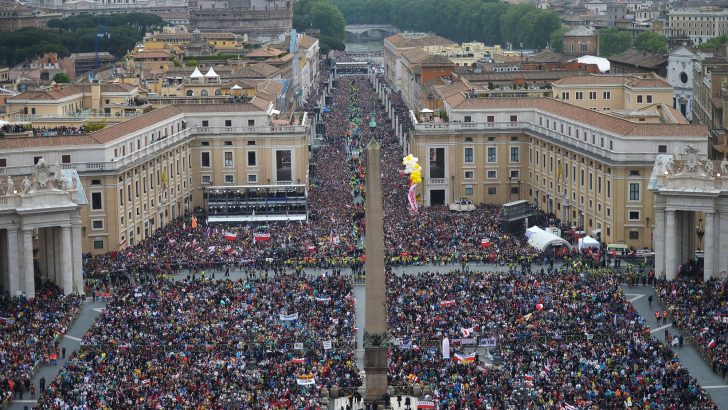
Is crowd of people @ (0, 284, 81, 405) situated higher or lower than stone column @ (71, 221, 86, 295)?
lower

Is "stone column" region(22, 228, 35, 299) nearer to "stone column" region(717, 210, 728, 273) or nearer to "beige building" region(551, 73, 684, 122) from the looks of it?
"stone column" region(717, 210, 728, 273)

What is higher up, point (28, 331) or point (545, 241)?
point (545, 241)

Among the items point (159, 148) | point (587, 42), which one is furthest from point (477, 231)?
point (587, 42)

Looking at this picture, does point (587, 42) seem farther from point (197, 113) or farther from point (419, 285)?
point (419, 285)

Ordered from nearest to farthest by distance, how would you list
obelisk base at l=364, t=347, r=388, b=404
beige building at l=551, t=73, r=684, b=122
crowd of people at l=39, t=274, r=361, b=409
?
obelisk base at l=364, t=347, r=388, b=404
crowd of people at l=39, t=274, r=361, b=409
beige building at l=551, t=73, r=684, b=122

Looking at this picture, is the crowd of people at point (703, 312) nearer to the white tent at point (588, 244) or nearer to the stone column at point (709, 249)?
the stone column at point (709, 249)

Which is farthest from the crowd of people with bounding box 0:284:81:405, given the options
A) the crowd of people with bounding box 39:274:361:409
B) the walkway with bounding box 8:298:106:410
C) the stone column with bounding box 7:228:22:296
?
the crowd of people with bounding box 39:274:361:409

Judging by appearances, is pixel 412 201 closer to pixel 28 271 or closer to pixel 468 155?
pixel 468 155

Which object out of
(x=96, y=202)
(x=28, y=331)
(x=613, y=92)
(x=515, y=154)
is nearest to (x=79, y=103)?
(x=96, y=202)
